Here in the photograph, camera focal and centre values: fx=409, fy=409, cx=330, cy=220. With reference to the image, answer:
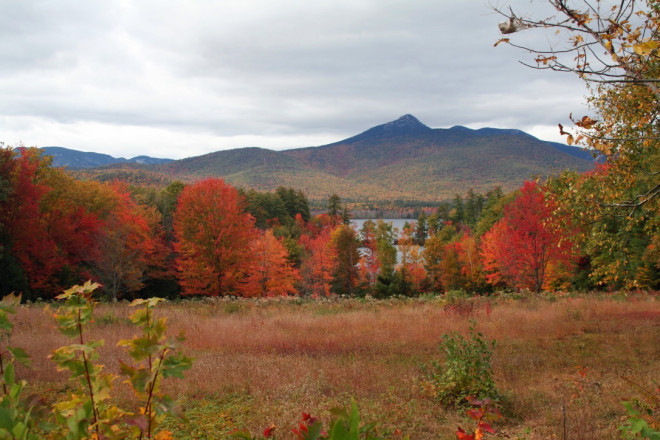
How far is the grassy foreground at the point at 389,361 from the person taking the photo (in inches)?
207

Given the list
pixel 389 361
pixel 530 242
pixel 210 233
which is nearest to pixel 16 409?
pixel 389 361

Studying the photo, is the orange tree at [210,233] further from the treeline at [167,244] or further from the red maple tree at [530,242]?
the red maple tree at [530,242]

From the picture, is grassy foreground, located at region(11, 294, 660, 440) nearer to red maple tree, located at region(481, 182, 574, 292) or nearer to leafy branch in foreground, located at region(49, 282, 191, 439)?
leafy branch in foreground, located at region(49, 282, 191, 439)

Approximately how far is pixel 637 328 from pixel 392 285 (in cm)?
2978

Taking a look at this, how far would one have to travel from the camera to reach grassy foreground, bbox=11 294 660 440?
5.26 m

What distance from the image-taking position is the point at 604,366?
8000mm

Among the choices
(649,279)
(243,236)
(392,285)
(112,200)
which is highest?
(112,200)

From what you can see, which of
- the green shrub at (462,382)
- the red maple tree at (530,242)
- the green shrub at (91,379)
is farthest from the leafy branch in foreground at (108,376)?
the red maple tree at (530,242)

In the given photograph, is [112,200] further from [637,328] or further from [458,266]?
[458,266]

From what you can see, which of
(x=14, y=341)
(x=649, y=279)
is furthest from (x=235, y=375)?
(x=649, y=279)

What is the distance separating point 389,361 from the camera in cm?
856

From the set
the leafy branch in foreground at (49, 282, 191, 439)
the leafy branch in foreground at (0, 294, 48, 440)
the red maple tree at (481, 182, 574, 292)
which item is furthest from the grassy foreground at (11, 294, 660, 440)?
the red maple tree at (481, 182, 574, 292)

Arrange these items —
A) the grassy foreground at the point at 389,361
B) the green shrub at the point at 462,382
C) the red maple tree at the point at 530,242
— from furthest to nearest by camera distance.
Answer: the red maple tree at the point at 530,242 → the green shrub at the point at 462,382 → the grassy foreground at the point at 389,361

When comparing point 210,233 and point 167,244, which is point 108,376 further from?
point 167,244
